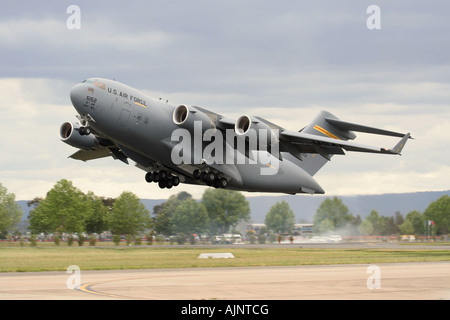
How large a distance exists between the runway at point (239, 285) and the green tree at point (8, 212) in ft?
188

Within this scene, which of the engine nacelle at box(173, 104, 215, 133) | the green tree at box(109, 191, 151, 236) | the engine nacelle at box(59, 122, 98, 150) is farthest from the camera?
the green tree at box(109, 191, 151, 236)

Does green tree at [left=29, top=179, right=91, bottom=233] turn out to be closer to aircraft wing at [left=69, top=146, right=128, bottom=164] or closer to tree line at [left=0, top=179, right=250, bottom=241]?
tree line at [left=0, top=179, right=250, bottom=241]

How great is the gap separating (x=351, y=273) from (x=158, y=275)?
311 inches

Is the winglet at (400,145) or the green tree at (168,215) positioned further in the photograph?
the green tree at (168,215)

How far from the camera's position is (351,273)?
87.4 ft

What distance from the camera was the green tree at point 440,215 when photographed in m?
86.7

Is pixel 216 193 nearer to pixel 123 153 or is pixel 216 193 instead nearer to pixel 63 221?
pixel 123 153

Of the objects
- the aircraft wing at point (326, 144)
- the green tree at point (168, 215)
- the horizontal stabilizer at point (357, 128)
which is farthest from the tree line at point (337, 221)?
the aircraft wing at point (326, 144)

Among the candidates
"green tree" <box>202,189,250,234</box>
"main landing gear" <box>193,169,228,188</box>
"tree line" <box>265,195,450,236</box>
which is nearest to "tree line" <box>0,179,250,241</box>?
"green tree" <box>202,189,250,234</box>

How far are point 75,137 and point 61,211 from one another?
45000 mm

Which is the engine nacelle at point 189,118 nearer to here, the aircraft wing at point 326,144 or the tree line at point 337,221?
the aircraft wing at point 326,144

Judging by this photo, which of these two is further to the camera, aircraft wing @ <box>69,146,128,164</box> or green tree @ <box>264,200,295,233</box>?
green tree @ <box>264,200,295,233</box>

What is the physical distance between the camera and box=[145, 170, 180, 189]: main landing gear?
31422 millimetres
